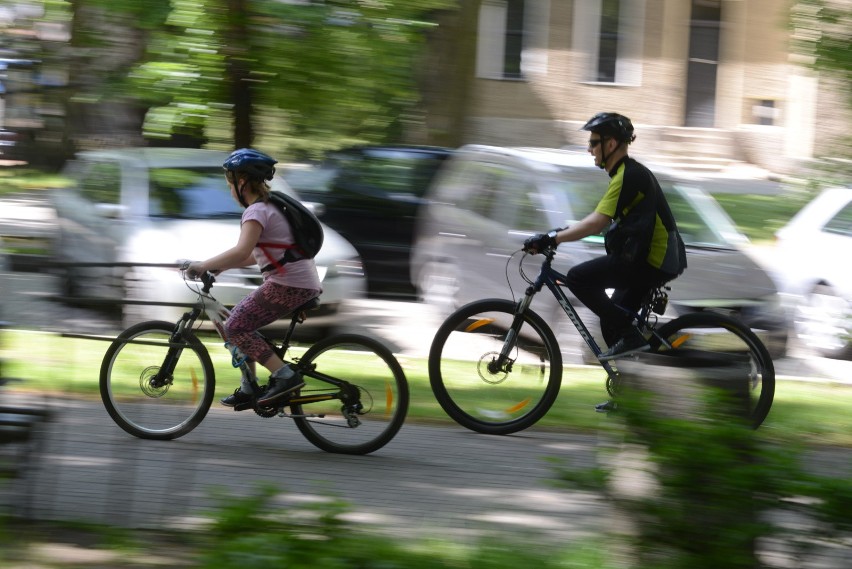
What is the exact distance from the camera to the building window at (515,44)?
94.9 ft

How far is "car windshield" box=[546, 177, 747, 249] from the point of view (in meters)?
10.1

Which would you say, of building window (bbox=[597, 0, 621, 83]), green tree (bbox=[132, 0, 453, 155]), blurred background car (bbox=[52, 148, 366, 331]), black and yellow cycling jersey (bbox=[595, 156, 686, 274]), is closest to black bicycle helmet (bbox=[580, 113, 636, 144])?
black and yellow cycling jersey (bbox=[595, 156, 686, 274])

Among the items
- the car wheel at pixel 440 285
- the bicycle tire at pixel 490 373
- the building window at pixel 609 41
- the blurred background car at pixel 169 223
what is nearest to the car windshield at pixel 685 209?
the car wheel at pixel 440 285

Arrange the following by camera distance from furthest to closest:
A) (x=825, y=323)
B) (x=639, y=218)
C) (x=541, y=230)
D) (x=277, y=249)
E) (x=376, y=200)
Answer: (x=376, y=200)
(x=825, y=323)
(x=541, y=230)
(x=639, y=218)
(x=277, y=249)

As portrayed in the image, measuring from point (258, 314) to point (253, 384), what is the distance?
1.31ft

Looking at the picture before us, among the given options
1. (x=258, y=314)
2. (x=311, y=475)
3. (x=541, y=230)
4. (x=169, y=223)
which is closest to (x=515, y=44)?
(x=541, y=230)

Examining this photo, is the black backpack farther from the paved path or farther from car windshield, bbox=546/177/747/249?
car windshield, bbox=546/177/747/249

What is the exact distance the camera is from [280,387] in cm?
683

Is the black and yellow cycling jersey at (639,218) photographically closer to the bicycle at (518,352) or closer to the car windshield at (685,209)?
the bicycle at (518,352)

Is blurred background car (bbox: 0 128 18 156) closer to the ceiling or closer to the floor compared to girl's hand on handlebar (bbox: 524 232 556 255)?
closer to the ceiling

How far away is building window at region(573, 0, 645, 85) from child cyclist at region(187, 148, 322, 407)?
2292 cm

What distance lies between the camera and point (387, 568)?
3.79 metres

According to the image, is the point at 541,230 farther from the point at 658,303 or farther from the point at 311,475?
the point at 311,475

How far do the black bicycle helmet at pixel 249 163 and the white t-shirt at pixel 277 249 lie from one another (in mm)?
165
